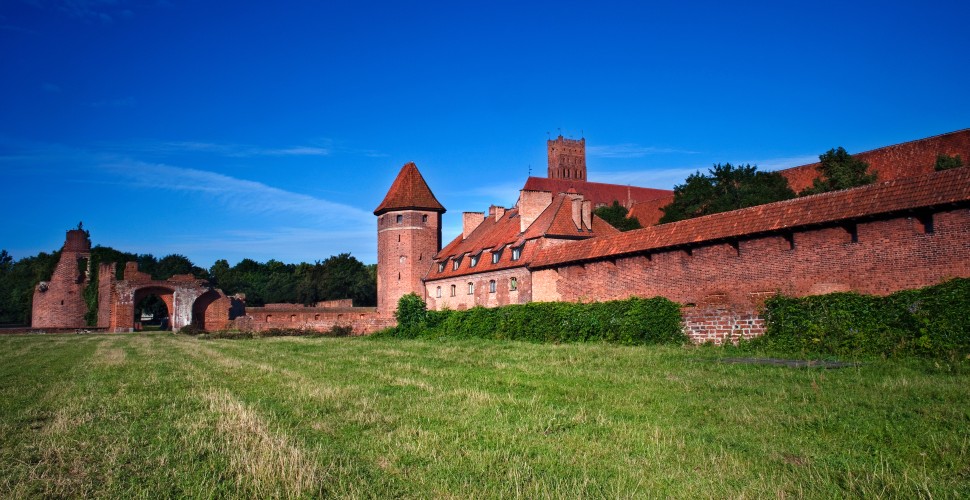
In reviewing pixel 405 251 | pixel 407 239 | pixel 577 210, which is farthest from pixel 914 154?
pixel 405 251

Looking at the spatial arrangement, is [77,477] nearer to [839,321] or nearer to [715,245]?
[839,321]

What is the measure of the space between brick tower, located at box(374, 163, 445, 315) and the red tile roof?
70.0ft

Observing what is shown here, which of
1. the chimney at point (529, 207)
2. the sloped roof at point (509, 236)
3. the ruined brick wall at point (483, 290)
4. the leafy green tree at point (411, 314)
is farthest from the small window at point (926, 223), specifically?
the chimney at point (529, 207)

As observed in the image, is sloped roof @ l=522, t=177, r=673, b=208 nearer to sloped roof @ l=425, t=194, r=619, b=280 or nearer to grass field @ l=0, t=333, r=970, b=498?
sloped roof @ l=425, t=194, r=619, b=280

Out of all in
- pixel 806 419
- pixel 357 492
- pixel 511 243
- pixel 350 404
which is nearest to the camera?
pixel 357 492

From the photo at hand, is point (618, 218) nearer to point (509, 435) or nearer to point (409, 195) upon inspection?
point (409, 195)

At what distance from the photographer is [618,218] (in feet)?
180

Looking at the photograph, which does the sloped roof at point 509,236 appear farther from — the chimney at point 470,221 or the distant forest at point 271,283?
the distant forest at point 271,283

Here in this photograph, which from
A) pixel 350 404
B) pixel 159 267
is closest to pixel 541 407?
pixel 350 404

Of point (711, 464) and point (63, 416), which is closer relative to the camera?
point (711, 464)

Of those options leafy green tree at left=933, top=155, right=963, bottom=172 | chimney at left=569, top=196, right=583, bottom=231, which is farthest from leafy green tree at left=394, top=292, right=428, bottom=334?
leafy green tree at left=933, top=155, right=963, bottom=172

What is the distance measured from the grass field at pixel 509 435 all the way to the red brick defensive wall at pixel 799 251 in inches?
243

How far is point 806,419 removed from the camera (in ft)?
21.3

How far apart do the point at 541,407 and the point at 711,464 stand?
9.11ft
